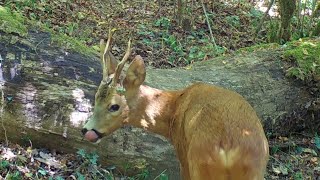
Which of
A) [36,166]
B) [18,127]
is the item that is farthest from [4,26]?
[36,166]

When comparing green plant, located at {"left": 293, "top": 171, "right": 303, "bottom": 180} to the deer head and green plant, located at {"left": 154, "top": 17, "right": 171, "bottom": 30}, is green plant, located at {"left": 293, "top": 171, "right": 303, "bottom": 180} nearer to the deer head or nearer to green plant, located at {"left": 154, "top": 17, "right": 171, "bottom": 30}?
the deer head

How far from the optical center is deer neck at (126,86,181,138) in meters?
5.25

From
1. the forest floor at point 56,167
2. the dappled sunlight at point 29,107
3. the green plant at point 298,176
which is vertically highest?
the dappled sunlight at point 29,107

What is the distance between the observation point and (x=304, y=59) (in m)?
7.23

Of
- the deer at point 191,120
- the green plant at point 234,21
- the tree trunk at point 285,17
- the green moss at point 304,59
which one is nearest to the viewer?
the deer at point 191,120

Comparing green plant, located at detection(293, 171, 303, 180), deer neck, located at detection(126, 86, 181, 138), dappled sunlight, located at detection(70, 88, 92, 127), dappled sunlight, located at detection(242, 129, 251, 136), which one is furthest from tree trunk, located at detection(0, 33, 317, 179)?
dappled sunlight, located at detection(242, 129, 251, 136)

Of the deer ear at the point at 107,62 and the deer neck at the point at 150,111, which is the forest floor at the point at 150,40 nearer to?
the deer neck at the point at 150,111

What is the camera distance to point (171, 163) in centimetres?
593

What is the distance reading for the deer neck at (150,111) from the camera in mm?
5246

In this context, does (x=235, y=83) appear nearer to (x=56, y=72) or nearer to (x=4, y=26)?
(x=56, y=72)

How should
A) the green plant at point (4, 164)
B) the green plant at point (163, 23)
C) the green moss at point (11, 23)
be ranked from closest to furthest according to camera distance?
the green plant at point (4, 164) → the green moss at point (11, 23) → the green plant at point (163, 23)

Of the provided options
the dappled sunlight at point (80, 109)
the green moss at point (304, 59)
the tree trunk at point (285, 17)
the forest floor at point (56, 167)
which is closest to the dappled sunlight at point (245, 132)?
the forest floor at point (56, 167)

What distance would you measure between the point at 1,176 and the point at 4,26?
65.8 inches

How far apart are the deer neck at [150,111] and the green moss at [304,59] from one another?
2.41 metres
